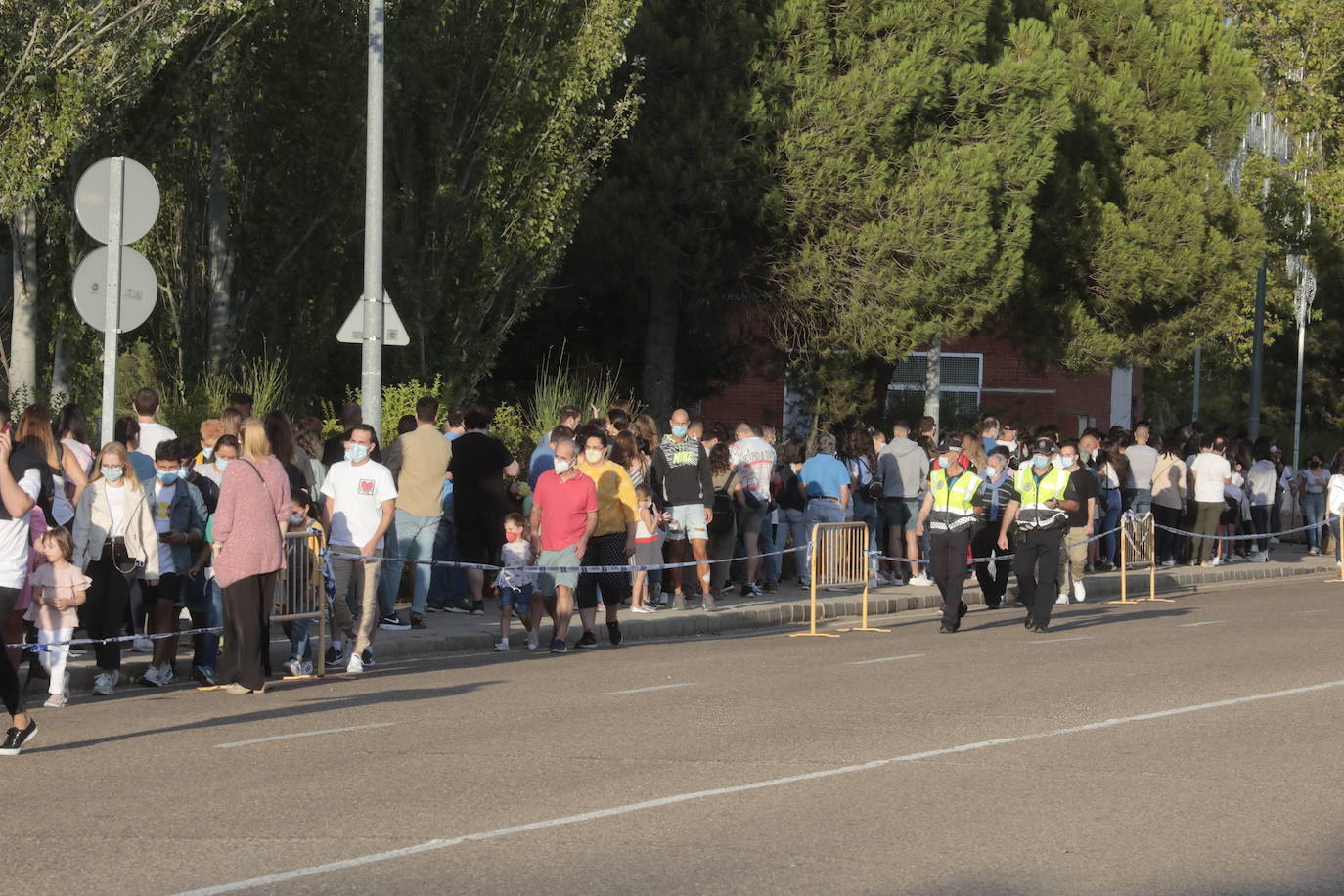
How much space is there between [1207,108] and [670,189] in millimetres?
13696

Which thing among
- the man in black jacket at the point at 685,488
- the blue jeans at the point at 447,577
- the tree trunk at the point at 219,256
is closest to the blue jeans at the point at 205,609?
the blue jeans at the point at 447,577

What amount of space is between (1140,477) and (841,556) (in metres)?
8.40

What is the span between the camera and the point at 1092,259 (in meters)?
36.9

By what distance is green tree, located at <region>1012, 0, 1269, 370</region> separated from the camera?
36688mm

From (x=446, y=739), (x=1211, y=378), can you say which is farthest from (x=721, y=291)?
(x=1211, y=378)

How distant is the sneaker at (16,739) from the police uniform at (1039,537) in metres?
10.5

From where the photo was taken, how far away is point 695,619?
63.0 ft

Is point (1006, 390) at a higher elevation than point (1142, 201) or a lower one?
lower

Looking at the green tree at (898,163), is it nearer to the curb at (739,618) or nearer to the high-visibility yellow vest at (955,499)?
the curb at (739,618)

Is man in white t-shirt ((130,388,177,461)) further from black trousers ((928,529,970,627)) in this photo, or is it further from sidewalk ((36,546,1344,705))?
black trousers ((928,529,970,627))

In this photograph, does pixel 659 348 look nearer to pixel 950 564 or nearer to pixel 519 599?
A: pixel 950 564

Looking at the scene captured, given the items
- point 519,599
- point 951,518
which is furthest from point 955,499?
point 519,599

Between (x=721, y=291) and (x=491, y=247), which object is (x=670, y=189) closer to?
(x=721, y=291)

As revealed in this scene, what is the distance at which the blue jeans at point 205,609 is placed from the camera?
45.8ft
